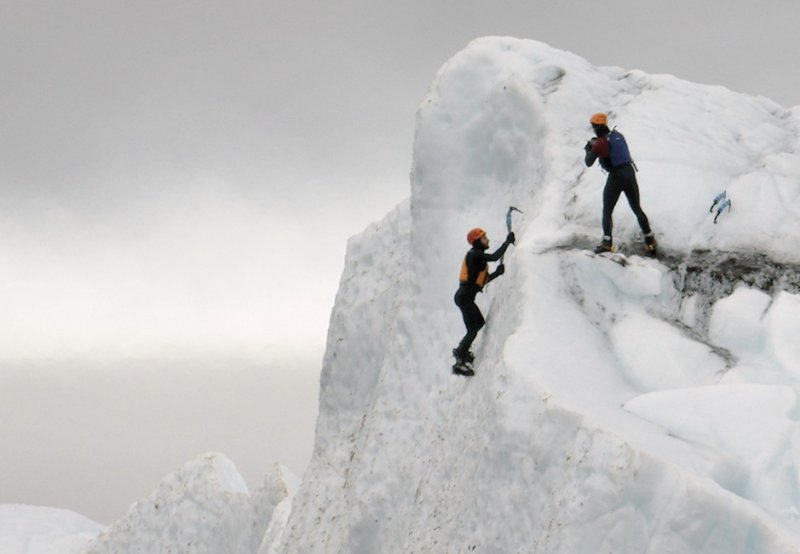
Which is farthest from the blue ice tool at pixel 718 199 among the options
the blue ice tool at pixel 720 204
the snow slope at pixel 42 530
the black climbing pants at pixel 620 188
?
the snow slope at pixel 42 530

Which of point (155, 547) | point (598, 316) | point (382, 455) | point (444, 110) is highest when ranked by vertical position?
point (444, 110)

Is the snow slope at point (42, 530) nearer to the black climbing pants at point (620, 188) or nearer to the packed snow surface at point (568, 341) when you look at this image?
the packed snow surface at point (568, 341)

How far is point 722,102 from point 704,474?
1252cm

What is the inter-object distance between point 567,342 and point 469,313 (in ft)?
9.53

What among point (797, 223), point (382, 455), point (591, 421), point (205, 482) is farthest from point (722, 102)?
point (205, 482)

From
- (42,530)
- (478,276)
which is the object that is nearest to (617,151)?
(478,276)

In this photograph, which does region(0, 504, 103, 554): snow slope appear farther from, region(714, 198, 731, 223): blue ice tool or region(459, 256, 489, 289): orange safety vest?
region(714, 198, 731, 223): blue ice tool

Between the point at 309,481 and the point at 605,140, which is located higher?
the point at 605,140

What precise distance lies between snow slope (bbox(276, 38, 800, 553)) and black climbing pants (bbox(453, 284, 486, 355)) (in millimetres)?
315

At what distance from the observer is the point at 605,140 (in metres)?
16.8

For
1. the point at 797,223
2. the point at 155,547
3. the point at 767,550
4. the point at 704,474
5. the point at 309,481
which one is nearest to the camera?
the point at 767,550

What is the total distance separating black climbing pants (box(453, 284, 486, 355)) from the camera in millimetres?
17375

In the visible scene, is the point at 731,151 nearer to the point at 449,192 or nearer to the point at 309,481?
the point at 449,192

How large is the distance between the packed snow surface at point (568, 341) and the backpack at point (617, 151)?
4.23 ft
